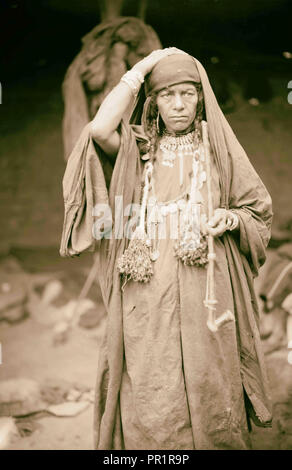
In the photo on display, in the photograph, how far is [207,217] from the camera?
204cm

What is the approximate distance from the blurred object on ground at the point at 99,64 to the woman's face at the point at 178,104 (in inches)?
40.1

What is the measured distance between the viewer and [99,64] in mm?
3031

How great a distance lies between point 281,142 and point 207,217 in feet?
4.05

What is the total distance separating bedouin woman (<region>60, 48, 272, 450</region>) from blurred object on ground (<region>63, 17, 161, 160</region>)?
938 mm

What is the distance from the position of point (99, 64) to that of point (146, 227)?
1.32m

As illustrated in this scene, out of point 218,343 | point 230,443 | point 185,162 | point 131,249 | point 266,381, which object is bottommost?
point 230,443

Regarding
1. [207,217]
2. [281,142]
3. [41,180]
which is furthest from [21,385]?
[281,142]

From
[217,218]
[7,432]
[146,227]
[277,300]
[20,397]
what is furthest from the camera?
[277,300]

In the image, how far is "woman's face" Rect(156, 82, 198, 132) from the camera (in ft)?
6.70

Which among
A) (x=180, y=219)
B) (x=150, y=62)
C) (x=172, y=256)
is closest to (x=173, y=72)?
(x=150, y=62)

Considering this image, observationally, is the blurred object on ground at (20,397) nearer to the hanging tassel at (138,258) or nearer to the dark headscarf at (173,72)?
the hanging tassel at (138,258)

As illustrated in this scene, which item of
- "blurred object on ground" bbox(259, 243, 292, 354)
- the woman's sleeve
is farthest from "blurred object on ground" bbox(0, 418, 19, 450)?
the woman's sleeve

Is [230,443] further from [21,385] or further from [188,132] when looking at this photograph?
[21,385]

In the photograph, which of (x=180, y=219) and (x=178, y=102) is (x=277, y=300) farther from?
(x=178, y=102)
